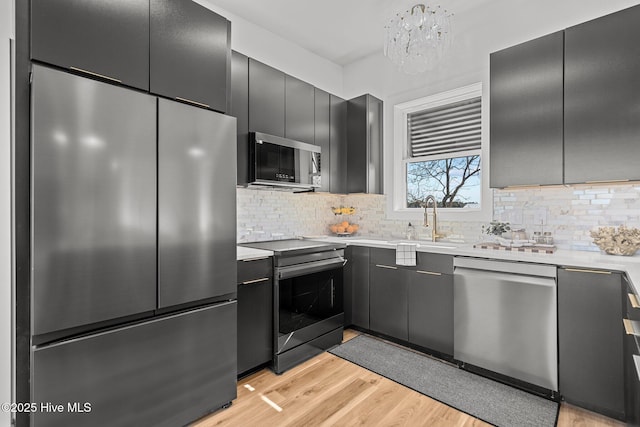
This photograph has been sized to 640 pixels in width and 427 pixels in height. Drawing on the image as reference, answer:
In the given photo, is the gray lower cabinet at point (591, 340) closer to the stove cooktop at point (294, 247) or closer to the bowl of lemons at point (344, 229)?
the stove cooktop at point (294, 247)

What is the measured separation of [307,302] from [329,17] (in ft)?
8.91

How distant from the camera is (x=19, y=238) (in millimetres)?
1384

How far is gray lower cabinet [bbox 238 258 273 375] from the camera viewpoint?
2305 millimetres

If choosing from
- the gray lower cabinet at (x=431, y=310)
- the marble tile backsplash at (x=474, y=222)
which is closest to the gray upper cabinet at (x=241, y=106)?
the marble tile backsplash at (x=474, y=222)

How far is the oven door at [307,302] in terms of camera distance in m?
2.52

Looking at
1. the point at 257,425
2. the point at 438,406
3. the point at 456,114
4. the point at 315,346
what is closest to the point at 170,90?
the point at 257,425

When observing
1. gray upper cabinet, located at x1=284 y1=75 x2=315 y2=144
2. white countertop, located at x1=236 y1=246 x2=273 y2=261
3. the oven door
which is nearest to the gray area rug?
the oven door

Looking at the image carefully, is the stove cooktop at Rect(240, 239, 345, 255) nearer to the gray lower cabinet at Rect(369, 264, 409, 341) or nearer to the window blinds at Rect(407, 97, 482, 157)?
the gray lower cabinet at Rect(369, 264, 409, 341)

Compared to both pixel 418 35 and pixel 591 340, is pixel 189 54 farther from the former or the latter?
pixel 591 340

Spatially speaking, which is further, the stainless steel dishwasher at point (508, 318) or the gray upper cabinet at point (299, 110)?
the gray upper cabinet at point (299, 110)

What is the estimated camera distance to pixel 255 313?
7.81 ft

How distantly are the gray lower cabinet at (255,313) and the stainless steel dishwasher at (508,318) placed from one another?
1.46 m

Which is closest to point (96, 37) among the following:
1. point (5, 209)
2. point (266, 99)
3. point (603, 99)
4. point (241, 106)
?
point (5, 209)

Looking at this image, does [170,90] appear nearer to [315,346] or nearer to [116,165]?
[116,165]
